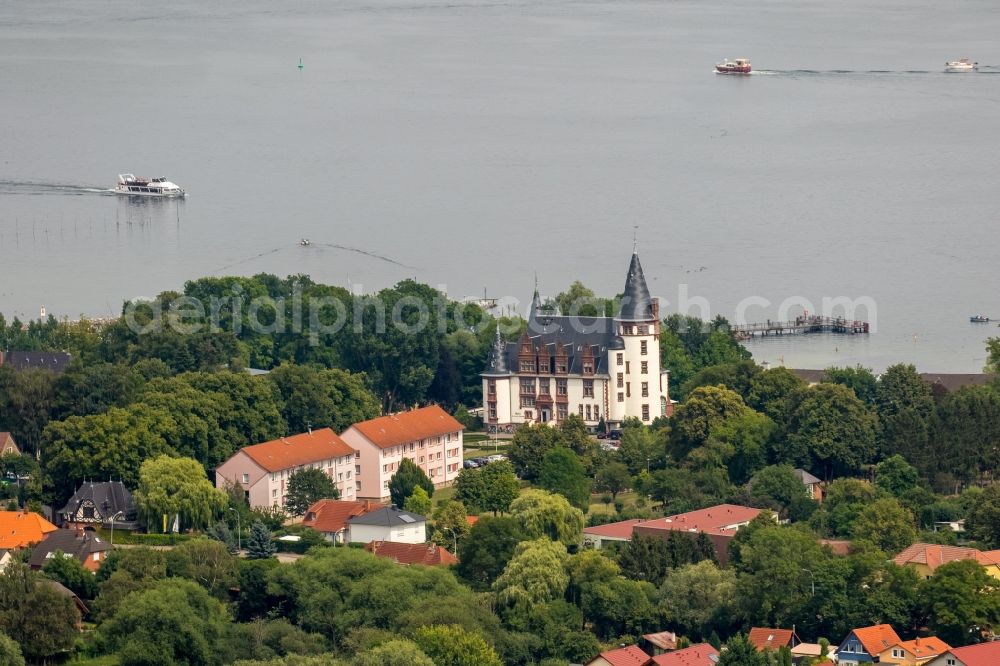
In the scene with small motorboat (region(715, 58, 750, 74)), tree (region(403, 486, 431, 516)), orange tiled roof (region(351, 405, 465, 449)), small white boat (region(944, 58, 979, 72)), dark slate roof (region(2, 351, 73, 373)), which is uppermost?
small motorboat (region(715, 58, 750, 74))

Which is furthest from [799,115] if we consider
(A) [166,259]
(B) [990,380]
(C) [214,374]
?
(C) [214,374]

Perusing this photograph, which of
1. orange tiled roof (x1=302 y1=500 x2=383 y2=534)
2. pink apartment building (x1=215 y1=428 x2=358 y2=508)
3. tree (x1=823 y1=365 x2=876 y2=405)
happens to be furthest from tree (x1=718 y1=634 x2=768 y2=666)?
tree (x1=823 y1=365 x2=876 y2=405)

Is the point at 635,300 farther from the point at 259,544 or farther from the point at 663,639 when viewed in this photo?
the point at 663,639

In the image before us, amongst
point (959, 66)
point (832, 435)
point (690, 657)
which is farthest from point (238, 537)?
point (959, 66)

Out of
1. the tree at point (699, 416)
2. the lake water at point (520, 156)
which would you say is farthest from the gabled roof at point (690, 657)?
the lake water at point (520, 156)

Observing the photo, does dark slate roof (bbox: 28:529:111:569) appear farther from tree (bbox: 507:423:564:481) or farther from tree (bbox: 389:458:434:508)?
tree (bbox: 507:423:564:481)

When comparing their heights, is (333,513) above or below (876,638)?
above
